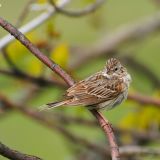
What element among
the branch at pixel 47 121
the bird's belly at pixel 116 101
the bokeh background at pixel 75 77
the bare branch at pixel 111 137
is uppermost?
the bokeh background at pixel 75 77

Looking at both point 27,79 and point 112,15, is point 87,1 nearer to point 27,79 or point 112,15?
point 27,79

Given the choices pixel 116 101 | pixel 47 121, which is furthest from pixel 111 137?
pixel 47 121

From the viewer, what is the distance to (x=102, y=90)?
18.0 ft

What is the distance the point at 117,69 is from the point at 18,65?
1.56 metres

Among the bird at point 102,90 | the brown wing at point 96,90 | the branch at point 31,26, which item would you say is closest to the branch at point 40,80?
the branch at point 31,26

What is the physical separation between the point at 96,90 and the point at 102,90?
0.16ft

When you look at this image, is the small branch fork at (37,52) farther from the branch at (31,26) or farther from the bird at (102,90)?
the branch at (31,26)

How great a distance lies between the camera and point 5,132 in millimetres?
12984

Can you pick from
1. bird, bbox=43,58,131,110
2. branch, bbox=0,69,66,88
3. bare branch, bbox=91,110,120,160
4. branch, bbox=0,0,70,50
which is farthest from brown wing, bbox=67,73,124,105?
branch, bbox=0,69,66,88

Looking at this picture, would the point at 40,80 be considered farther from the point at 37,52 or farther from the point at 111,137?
the point at 111,137

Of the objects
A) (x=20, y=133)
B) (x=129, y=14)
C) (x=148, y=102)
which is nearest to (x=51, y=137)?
(x=20, y=133)

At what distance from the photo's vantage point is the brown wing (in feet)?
17.0

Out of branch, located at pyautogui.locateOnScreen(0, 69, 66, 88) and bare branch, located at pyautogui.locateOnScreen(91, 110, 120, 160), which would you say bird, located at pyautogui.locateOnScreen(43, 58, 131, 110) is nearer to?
bare branch, located at pyautogui.locateOnScreen(91, 110, 120, 160)

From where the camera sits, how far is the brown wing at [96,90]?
5.19 metres
